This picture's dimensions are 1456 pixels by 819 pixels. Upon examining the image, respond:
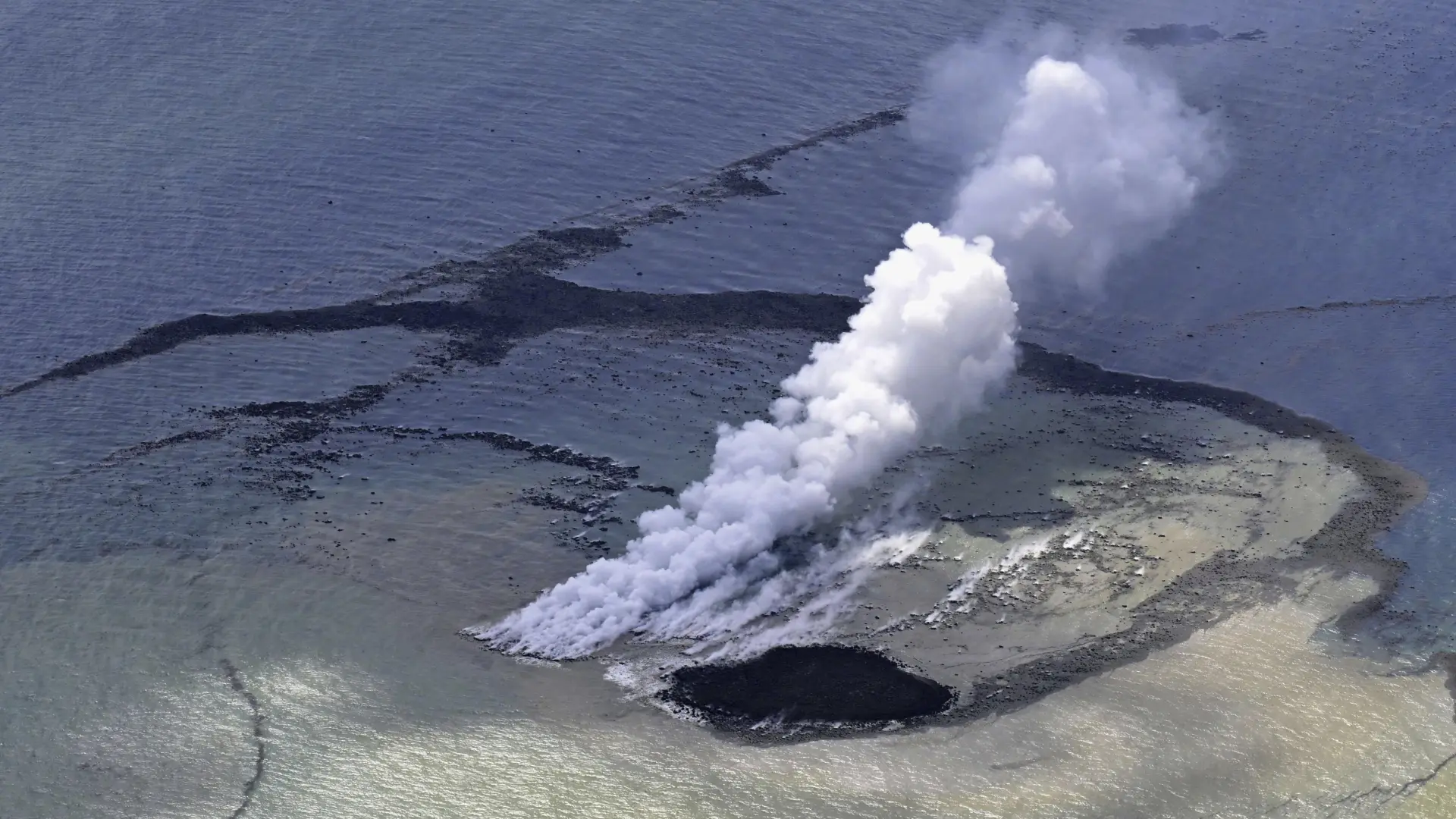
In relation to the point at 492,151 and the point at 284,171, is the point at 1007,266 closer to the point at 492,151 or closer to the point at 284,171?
the point at 492,151

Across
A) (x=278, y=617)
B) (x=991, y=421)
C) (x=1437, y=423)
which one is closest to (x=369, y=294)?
(x=278, y=617)

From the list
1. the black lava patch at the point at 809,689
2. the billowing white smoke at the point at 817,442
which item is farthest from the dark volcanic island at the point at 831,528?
the billowing white smoke at the point at 817,442

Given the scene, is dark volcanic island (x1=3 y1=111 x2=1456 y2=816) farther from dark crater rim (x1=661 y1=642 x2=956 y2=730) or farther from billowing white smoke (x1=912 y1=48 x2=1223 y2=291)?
billowing white smoke (x1=912 y1=48 x2=1223 y2=291)

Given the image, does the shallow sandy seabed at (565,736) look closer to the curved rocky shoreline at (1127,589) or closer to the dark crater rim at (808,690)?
the curved rocky shoreline at (1127,589)

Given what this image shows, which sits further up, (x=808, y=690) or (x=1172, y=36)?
(x=1172, y=36)

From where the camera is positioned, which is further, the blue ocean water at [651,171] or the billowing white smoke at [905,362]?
the blue ocean water at [651,171]

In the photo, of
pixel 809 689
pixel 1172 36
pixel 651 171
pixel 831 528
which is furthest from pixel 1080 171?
pixel 809 689

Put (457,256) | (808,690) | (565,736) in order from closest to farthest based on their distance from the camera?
1. (565,736)
2. (808,690)
3. (457,256)

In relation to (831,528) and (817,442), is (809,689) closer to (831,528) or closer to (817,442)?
(831,528)
